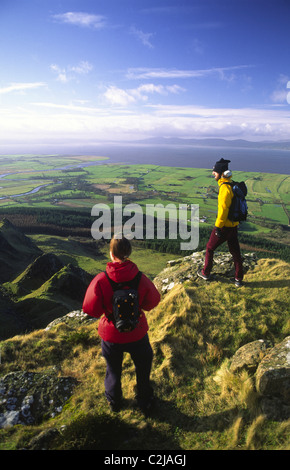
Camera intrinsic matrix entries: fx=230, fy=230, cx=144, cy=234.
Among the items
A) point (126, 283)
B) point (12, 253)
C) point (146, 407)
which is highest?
point (126, 283)

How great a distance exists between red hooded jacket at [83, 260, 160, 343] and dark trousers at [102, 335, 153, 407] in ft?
0.67

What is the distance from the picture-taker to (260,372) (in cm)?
534

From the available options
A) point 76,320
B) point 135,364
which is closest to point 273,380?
point 135,364

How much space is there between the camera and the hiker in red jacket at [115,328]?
4.59 metres

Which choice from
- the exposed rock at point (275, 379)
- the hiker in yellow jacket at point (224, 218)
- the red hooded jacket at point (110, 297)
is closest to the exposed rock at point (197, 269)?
the hiker in yellow jacket at point (224, 218)

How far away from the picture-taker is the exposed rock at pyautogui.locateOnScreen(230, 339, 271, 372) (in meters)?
5.97

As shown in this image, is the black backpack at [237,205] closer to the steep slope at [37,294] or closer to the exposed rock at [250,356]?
the exposed rock at [250,356]

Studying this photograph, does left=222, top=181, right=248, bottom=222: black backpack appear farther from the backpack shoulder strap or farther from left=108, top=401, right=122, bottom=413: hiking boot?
left=108, top=401, right=122, bottom=413: hiking boot

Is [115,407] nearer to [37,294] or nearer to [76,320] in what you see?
[76,320]

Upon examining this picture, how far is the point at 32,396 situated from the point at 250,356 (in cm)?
580

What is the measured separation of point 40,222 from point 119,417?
108 m

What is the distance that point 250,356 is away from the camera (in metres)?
6.18

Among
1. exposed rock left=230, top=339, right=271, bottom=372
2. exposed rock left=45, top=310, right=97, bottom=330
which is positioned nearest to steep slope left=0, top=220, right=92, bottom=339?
exposed rock left=45, top=310, right=97, bottom=330
